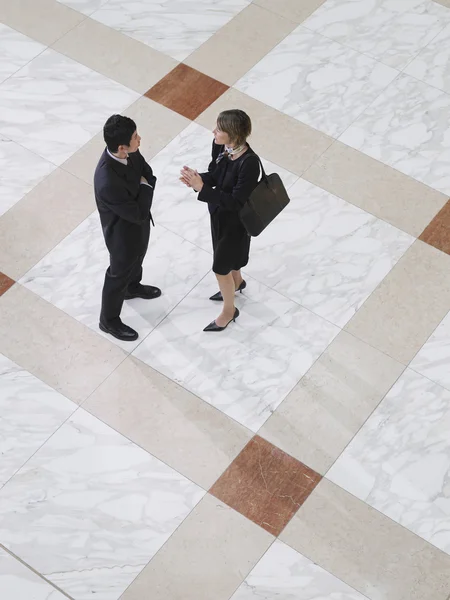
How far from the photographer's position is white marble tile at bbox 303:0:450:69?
17.7ft

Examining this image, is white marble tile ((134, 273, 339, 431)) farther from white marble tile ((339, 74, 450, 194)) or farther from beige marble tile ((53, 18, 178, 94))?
beige marble tile ((53, 18, 178, 94))

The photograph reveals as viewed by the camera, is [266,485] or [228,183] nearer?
[228,183]

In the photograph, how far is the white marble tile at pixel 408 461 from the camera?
363 centimetres

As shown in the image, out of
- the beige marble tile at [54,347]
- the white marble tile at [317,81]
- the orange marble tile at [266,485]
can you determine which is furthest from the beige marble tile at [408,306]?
the beige marble tile at [54,347]

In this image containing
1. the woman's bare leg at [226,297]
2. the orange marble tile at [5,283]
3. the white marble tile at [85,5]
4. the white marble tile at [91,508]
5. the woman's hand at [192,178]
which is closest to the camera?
the woman's hand at [192,178]

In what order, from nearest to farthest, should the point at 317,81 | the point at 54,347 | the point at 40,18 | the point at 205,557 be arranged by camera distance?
the point at 205,557, the point at 54,347, the point at 317,81, the point at 40,18

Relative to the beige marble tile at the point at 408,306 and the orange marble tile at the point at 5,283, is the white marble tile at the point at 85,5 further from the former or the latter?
the beige marble tile at the point at 408,306

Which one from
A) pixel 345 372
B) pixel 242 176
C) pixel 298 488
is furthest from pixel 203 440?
pixel 242 176

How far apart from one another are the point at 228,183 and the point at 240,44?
7.56ft

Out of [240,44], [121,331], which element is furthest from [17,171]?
[240,44]

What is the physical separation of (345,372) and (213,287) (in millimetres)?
846

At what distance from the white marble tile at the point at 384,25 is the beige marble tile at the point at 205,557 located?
328cm

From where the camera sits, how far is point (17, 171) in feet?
15.5

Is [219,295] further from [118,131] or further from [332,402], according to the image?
[118,131]
